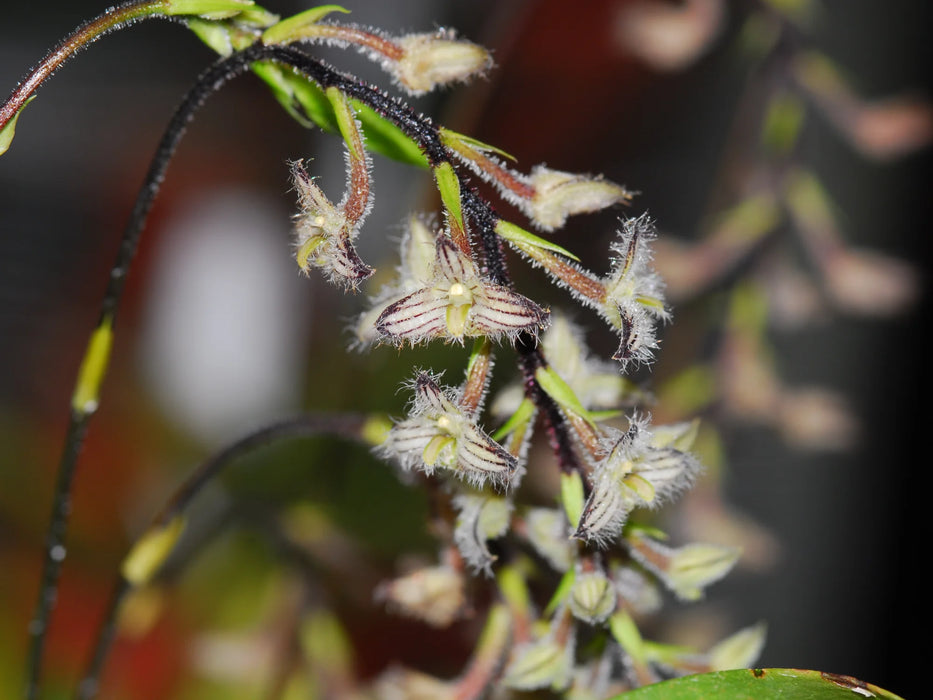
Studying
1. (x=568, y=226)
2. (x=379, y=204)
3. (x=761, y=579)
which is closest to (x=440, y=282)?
(x=568, y=226)

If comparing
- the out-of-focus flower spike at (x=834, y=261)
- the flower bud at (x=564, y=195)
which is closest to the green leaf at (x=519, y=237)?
the flower bud at (x=564, y=195)

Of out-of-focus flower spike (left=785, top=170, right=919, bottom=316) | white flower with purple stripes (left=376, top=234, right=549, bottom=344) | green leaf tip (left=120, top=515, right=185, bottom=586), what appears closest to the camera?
white flower with purple stripes (left=376, top=234, right=549, bottom=344)

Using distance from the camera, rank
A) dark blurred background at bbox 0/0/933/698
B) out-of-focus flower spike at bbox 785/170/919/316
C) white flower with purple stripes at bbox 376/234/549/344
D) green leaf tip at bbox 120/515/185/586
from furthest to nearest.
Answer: dark blurred background at bbox 0/0/933/698
out-of-focus flower spike at bbox 785/170/919/316
green leaf tip at bbox 120/515/185/586
white flower with purple stripes at bbox 376/234/549/344

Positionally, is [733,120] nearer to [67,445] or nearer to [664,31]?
[664,31]

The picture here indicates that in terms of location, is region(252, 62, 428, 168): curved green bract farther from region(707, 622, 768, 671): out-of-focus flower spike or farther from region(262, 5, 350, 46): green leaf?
region(707, 622, 768, 671): out-of-focus flower spike

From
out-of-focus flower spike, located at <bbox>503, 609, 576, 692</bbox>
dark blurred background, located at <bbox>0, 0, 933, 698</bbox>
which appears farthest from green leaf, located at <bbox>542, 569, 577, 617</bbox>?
dark blurred background, located at <bbox>0, 0, 933, 698</bbox>

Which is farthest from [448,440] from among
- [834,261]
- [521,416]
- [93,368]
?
[834,261]

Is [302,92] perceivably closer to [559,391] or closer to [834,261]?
[559,391]
